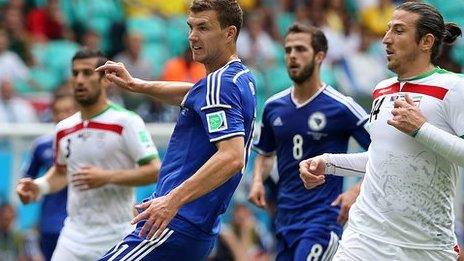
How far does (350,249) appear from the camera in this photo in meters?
7.04

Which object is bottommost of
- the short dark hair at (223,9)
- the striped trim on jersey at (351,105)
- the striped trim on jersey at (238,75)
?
A: the striped trim on jersey at (351,105)

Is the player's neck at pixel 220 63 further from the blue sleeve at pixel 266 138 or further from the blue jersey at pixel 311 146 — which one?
the blue sleeve at pixel 266 138

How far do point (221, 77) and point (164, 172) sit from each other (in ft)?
2.33

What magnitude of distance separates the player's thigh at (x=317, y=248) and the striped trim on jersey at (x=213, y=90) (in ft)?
8.83

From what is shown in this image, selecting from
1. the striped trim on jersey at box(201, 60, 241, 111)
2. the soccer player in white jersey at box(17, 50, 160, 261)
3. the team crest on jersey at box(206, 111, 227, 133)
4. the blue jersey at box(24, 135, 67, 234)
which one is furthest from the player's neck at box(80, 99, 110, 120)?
the team crest on jersey at box(206, 111, 227, 133)

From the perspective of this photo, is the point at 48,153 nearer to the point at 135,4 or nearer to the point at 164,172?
the point at 164,172

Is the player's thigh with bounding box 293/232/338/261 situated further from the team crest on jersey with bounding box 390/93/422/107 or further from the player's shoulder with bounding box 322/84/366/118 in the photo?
the team crest on jersey with bounding box 390/93/422/107

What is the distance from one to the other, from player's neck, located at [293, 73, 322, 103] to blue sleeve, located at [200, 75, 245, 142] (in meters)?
2.86

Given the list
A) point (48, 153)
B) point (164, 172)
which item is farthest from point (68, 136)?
point (164, 172)

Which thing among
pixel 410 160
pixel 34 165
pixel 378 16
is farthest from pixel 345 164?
pixel 378 16

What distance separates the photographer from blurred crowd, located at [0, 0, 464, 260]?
16.5m

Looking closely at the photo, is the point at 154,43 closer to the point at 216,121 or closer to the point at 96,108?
the point at 96,108

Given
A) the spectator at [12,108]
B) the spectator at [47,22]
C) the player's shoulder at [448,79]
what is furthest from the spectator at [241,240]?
the player's shoulder at [448,79]

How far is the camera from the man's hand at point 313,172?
23.5 ft
